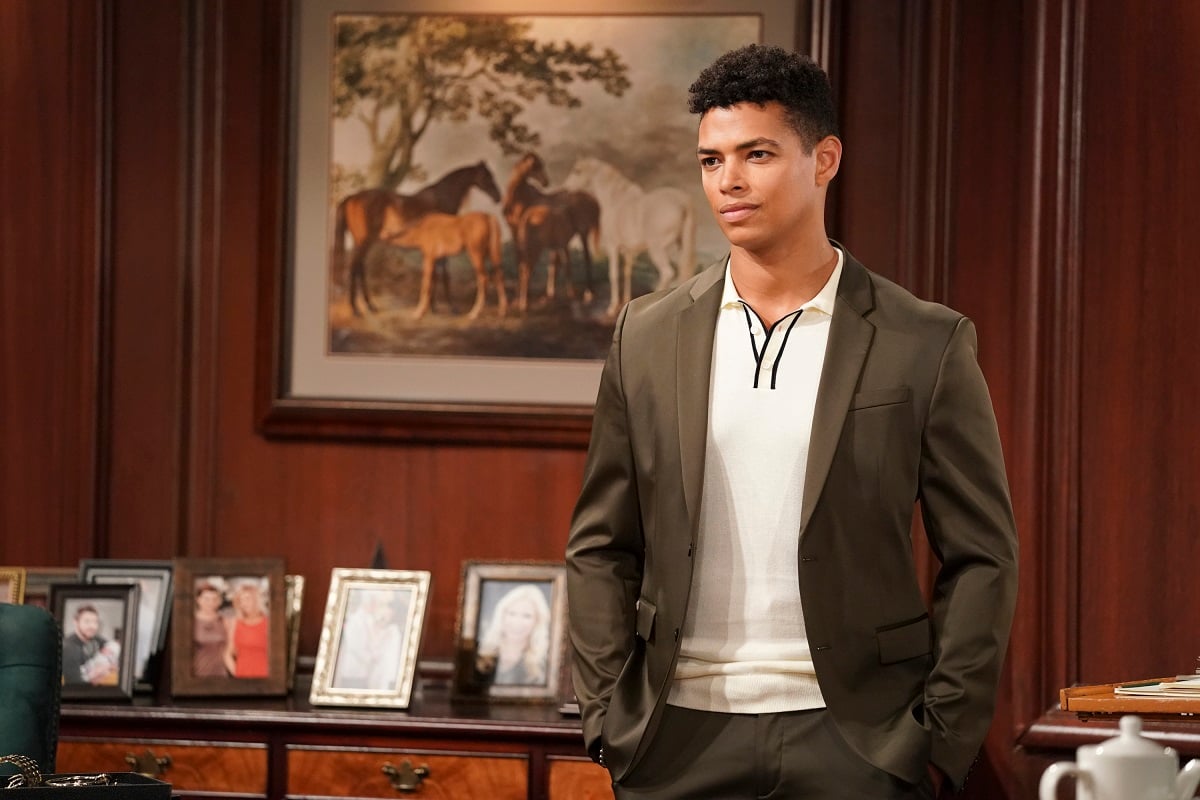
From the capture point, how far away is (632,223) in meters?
3.88

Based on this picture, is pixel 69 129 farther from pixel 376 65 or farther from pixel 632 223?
pixel 632 223

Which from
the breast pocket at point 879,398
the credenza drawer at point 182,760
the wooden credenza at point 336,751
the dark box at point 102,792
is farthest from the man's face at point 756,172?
the credenza drawer at point 182,760

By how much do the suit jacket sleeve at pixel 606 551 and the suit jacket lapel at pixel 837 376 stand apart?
1.09ft

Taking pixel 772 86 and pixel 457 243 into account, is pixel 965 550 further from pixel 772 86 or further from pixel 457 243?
pixel 457 243

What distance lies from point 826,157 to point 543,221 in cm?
164

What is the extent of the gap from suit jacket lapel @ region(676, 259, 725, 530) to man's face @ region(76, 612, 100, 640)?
1942mm

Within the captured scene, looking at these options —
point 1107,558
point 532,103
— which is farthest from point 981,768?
point 532,103

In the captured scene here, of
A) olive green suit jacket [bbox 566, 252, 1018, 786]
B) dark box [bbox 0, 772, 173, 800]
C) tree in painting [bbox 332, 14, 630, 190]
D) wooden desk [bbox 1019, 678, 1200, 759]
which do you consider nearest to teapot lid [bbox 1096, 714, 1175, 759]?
olive green suit jacket [bbox 566, 252, 1018, 786]

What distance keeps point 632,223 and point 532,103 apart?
39 centimetres

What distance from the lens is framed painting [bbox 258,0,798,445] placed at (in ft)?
12.8

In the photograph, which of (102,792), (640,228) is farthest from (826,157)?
(640,228)

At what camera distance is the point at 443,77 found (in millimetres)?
3949

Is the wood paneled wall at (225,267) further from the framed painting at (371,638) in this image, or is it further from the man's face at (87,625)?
the man's face at (87,625)

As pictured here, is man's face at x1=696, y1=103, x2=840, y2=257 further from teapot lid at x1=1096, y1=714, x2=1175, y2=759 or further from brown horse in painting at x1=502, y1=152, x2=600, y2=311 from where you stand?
brown horse in painting at x1=502, y1=152, x2=600, y2=311
